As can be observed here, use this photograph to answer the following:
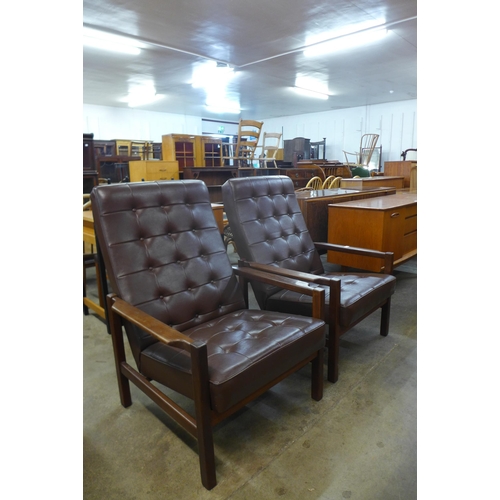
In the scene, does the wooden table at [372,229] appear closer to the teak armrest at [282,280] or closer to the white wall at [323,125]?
the teak armrest at [282,280]

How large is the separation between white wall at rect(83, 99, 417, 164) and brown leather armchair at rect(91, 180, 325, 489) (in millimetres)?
10910

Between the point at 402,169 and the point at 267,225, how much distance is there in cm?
406

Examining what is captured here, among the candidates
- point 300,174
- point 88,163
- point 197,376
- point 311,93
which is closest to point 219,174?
point 300,174

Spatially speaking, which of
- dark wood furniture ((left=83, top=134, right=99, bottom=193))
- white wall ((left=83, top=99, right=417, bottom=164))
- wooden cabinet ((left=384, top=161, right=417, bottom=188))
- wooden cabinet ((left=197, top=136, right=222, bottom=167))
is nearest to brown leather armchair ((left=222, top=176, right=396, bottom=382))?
dark wood furniture ((left=83, top=134, right=99, bottom=193))

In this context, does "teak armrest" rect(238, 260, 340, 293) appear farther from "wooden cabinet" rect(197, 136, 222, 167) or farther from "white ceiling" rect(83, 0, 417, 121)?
"wooden cabinet" rect(197, 136, 222, 167)

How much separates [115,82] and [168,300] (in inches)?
342

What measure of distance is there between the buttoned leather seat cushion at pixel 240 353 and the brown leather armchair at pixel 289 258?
257 millimetres

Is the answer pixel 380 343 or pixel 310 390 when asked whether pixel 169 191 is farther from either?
pixel 380 343

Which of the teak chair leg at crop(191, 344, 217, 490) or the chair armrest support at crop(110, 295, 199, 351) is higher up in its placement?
the chair armrest support at crop(110, 295, 199, 351)

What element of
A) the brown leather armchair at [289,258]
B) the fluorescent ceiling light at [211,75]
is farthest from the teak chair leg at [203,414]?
the fluorescent ceiling light at [211,75]

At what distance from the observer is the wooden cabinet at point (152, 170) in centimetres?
525

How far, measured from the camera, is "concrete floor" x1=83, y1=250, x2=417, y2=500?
4.43ft

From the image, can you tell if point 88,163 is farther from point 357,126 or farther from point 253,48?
point 357,126

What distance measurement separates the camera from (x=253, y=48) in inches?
246
